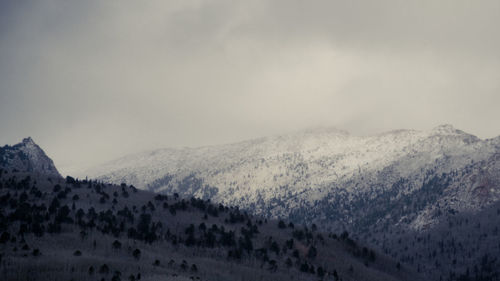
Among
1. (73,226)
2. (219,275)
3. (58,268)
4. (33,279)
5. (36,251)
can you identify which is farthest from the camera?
(73,226)

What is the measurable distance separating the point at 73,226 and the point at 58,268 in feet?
209

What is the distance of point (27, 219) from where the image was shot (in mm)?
182250

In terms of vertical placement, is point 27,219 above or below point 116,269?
above

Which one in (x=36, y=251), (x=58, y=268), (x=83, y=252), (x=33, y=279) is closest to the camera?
(x=33, y=279)

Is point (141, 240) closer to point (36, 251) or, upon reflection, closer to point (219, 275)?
point (219, 275)

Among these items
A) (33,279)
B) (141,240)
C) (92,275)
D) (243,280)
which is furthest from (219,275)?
(33,279)

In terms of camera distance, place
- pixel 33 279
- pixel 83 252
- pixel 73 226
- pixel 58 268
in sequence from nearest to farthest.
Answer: pixel 33 279 → pixel 58 268 → pixel 83 252 → pixel 73 226

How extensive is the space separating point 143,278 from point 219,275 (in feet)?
163

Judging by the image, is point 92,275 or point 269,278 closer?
point 92,275

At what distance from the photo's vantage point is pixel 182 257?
193250 millimetres

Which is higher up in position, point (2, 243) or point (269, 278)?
point (2, 243)

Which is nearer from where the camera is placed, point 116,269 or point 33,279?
point 33,279

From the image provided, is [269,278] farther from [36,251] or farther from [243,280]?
[36,251]

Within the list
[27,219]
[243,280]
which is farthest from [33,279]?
[243,280]
